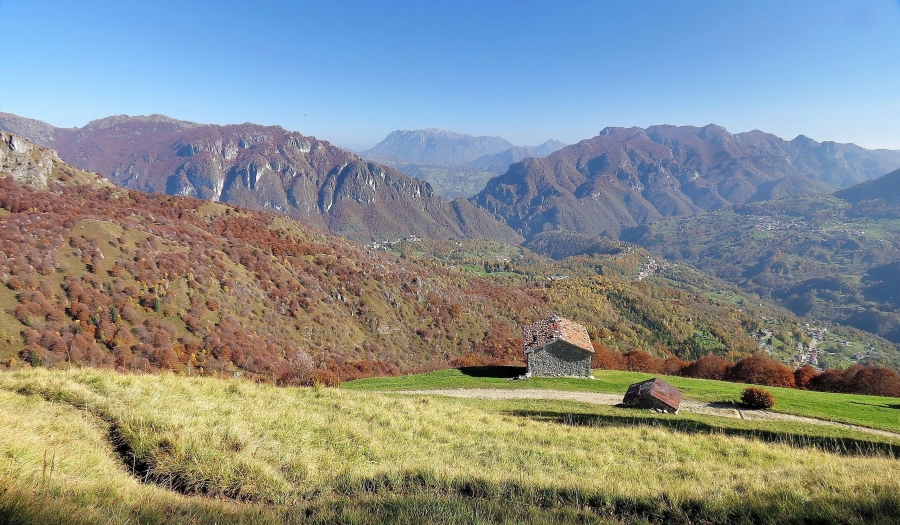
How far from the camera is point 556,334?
33938 mm

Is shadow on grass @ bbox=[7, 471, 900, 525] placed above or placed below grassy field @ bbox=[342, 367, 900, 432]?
above

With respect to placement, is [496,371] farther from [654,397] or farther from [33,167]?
[33,167]

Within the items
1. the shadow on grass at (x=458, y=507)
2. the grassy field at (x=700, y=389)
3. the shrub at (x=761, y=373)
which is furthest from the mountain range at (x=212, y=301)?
the shrub at (x=761, y=373)

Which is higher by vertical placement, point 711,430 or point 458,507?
point 458,507

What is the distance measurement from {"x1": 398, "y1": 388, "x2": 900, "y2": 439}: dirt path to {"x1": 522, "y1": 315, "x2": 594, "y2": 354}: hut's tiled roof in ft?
19.9

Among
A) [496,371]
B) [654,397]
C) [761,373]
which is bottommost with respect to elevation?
[761,373]

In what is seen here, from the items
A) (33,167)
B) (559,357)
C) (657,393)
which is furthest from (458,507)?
(33,167)

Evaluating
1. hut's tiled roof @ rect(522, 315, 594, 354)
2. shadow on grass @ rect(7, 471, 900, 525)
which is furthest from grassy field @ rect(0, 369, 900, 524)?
hut's tiled roof @ rect(522, 315, 594, 354)

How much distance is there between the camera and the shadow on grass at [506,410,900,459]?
1438cm

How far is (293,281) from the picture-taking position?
3273 inches

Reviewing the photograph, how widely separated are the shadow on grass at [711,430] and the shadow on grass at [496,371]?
47.2 feet

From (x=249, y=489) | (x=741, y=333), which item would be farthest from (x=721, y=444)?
(x=741, y=333)

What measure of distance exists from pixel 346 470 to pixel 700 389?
96.2 ft

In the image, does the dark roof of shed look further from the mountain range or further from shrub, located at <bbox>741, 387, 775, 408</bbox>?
the mountain range
